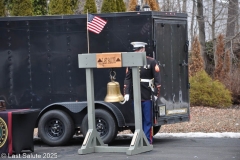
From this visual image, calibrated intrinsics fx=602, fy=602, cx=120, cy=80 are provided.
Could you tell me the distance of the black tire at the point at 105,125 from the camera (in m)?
12.2

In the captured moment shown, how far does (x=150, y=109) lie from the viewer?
467 inches

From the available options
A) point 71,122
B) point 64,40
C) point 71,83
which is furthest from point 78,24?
point 71,122

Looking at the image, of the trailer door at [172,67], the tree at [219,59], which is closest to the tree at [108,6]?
the trailer door at [172,67]

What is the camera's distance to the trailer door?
1243cm

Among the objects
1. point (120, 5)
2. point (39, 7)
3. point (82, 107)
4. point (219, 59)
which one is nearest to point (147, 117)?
point (82, 107)

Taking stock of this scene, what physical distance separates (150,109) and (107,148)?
1.30m

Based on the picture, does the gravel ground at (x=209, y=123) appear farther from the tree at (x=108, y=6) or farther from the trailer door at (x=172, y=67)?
the tree at (x=108, y=6)

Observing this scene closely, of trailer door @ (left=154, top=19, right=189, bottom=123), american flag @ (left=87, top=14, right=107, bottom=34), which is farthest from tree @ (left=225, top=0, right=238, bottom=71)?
american flag @ (left=87, top=14, right=107, bottom=34)

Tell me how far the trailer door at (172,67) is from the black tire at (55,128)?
194 cm

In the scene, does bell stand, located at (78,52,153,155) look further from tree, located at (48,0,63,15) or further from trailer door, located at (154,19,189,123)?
tree, located at (48,0,63,15)

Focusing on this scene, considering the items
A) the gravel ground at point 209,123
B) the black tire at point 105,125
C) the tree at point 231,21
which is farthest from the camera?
the tree at point 231,21

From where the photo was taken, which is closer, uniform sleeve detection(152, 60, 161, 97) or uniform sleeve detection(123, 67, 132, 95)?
uniform sleeve detection(123, 67, 132, 95)

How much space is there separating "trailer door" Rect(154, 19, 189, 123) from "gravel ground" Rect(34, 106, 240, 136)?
1.62m

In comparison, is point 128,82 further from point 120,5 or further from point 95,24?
point 120,5
